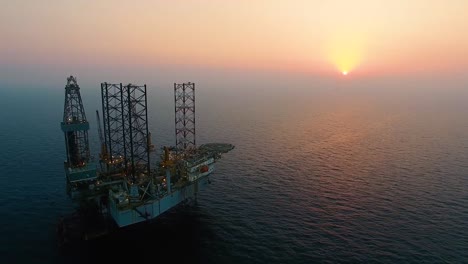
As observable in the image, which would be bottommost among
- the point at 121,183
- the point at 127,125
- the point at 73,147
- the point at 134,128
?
the point at 121,183

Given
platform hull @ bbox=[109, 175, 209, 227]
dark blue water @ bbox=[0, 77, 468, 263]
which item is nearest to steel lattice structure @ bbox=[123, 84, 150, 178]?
platform hull @ bbox=[109, 175, 209, 227]

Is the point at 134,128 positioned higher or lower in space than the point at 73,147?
higher

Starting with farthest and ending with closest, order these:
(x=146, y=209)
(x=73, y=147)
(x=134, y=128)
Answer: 1. (x=73, y=147)
2. (x=134, y=128)
3. (x=146, y=209)

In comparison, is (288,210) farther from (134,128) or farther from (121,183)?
(134,128)

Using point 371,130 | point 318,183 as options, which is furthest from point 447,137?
point 318,183

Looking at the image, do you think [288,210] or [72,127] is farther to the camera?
[288,210]

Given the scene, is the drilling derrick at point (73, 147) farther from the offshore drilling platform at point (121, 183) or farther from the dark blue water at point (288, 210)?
the dark blue water at point (288, 210)

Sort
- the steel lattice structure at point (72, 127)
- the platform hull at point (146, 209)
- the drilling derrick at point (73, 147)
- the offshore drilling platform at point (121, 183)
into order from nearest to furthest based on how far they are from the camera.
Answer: the platform hull at point (146, 209) < the offshore drilling platform at point (121, 183) < the drilling derrick at point (73, 147) < the steel lattice structure at point (72, 127)

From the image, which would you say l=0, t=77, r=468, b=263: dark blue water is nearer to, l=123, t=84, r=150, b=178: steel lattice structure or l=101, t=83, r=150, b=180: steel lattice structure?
l=123, t=84, r=150, b=178: steel lattice structure

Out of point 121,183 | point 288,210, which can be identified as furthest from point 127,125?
point 288,210

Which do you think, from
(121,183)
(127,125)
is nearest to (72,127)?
(127,125)

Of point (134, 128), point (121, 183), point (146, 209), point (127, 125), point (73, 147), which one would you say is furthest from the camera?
Result: point (127, 125)

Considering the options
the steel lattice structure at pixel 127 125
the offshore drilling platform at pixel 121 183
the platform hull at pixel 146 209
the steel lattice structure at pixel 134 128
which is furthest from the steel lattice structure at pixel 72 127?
the platform hull at pixel 146 209
